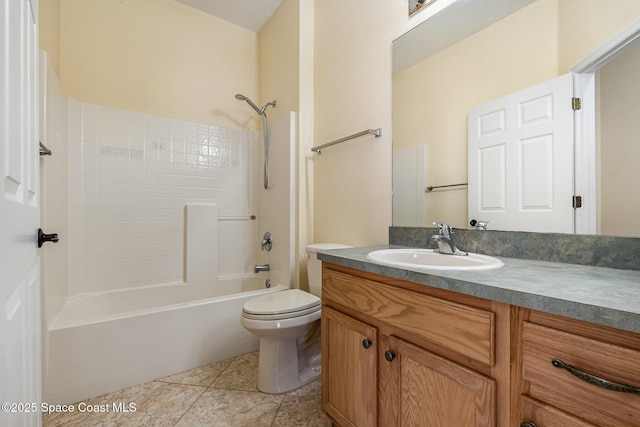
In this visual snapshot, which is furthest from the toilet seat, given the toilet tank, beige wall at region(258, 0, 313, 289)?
beige wall at region(258, 0, 313, 289)

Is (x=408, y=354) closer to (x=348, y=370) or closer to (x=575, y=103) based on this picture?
(x=348, y=370)

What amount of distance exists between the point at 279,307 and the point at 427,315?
88 cm

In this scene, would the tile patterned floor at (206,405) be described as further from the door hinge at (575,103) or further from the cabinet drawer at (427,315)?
the door hinge at (575,103)

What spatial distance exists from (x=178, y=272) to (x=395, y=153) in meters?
1.97

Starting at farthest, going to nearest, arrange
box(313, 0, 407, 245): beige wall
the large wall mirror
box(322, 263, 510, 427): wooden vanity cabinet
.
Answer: box(313, 0, 407, 245): beige wall < the large wall mirror < box(322, 263, 510, 427): wooden vanity cabinet

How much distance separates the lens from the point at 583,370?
1.61ft

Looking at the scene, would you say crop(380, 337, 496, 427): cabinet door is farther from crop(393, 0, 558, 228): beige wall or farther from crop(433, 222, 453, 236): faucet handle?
crop(393, 0, 558, 228): beige wall

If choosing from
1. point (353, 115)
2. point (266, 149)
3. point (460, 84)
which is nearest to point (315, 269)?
point (353, 115)

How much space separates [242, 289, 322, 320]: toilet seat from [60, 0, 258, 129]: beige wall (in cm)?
173

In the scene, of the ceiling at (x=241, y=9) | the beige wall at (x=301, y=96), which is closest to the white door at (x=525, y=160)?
the beige wall at (x=301, y=96)

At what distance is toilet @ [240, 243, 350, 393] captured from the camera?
1.38 metres

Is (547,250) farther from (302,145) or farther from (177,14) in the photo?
(177,14)

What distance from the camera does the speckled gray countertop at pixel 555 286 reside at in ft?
1.52

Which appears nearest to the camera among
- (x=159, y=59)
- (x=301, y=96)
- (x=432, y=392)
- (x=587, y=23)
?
(x=432, y=392)
